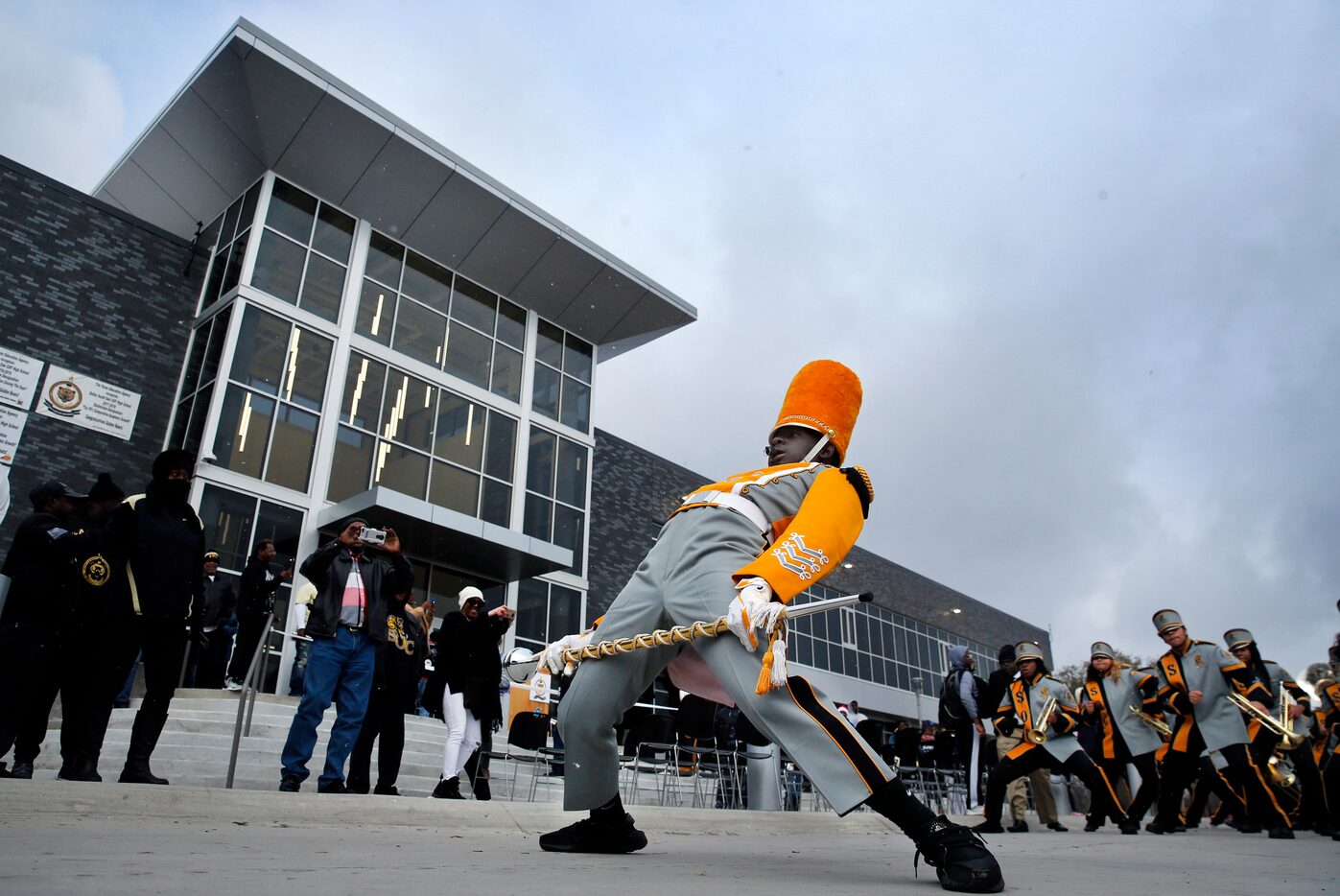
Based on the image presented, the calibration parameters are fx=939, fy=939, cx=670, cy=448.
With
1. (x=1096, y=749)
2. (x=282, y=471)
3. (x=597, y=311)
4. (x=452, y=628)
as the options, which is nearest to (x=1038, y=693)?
(x=1096, y=749)

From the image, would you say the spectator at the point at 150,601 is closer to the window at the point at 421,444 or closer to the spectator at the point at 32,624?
the spectator at the point at 32,624

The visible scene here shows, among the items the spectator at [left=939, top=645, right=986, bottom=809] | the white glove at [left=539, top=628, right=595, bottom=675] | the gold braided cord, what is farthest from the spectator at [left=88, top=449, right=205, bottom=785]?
the spectator at [left=939, top=645, right=986, bottom=809]

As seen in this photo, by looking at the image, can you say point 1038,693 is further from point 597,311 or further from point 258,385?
point 597,311

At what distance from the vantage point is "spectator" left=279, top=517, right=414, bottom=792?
5.29 m

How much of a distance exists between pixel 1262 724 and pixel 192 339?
1522cm

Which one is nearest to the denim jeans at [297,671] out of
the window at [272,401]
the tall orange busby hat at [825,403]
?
the window at [272,401]

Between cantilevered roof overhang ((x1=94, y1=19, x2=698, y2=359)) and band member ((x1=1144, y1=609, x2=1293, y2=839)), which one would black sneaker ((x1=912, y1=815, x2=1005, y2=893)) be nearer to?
band member ((x1=1144, y1=609, x2=1293, y2=839))

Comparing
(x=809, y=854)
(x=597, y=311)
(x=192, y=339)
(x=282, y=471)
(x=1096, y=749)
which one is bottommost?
(x=809, y=854)

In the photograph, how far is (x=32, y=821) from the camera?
285cm

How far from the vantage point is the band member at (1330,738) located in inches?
304

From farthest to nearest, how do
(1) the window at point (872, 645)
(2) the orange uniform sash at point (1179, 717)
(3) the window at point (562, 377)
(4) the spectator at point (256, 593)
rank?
(1) the window at point (872, 645), (3) the window at point (562, 377), (4) the spectator at point (256, 593), (2) the orange uniform sash at point (1179, 717)

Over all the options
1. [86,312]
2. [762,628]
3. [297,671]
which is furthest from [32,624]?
[86,312]

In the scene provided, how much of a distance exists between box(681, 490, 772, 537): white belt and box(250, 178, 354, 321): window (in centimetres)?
1390

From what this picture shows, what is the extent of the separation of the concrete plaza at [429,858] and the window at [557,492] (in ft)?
45.1
